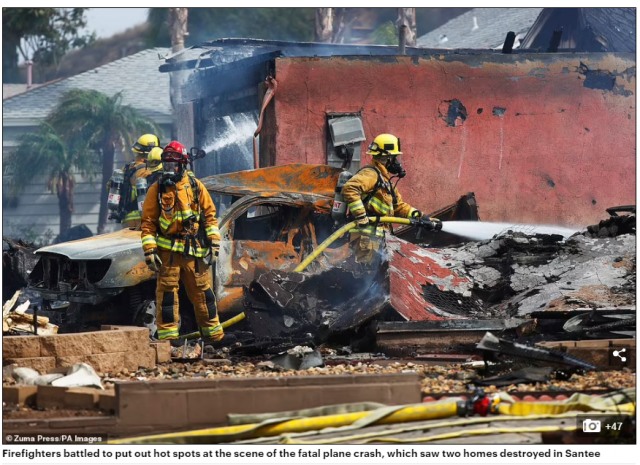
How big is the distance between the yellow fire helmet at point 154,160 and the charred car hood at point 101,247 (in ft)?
3.57

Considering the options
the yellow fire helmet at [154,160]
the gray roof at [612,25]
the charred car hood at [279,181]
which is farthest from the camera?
the gray roof at [612,25]

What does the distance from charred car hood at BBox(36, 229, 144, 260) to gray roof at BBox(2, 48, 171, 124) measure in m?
21.7

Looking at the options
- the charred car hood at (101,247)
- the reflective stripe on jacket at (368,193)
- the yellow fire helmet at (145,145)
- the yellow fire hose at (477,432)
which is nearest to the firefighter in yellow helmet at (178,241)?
the charred car hood at (101,247)

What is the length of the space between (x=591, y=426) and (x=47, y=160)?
25589mm

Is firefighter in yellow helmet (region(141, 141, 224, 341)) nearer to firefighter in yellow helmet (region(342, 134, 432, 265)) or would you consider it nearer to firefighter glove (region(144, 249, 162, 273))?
firefighter glove (region(144, 249, 162, 273))

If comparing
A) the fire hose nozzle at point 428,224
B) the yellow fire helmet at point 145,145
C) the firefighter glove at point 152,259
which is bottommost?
the firefighter glove at point 152,259

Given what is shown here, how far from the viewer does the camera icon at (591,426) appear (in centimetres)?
626

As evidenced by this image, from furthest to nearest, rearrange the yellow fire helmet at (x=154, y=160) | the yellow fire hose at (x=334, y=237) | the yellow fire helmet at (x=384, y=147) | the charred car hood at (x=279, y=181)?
1. the yellow fire helmet at (x=154, y=160)
2. the yellow fire helmet at (x=384, y=147)
3. the charred car hood at (x=279, y=181)
4. the yellow fire hose at (x=334, y=237)

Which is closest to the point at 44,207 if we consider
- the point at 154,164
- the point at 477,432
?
the point at 154,164

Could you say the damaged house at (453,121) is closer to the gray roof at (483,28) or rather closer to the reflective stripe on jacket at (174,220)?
the reflective stripe on jacket at (174,220)

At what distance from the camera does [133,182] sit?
530 inches

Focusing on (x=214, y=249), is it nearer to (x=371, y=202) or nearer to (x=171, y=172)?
(x=171, y=172)

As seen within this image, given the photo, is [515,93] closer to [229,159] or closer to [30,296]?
[229,159]

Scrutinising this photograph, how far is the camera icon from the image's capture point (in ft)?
20.5
